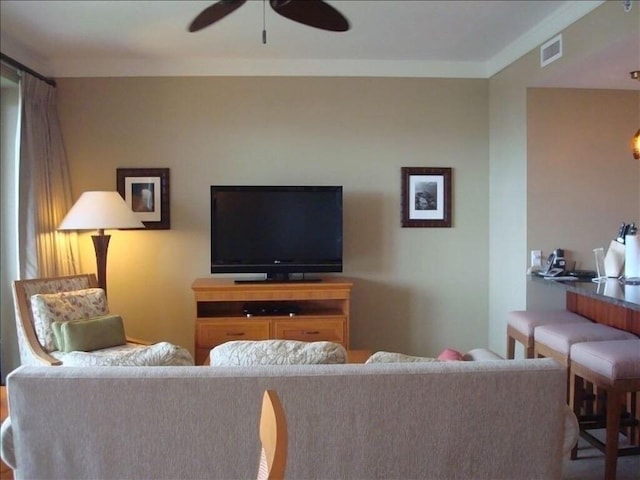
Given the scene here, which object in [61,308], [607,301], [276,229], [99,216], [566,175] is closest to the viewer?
[607,301]

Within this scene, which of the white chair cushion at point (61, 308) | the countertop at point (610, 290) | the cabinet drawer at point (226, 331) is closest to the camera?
the countertop at point (610, 290)

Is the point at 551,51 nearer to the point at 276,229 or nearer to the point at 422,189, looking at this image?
the point at 422,189

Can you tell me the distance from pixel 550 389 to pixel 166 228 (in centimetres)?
340

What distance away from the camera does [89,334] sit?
3.14 meters

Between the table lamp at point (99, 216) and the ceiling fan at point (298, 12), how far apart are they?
1.87 meters

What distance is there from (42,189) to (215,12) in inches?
101

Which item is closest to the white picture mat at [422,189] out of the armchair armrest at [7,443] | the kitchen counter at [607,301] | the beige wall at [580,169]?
the beige wall at [580,169]

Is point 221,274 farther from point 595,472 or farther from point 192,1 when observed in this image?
point 595,472

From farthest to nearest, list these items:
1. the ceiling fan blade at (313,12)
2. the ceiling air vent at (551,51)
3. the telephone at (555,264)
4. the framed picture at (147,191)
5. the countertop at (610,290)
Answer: the framed picture at (147,191)
the telephone at (555,264)
the ceiling air vent at (551,51)
the countertop at (610,290)
the ceiling fan blade at (313,12)

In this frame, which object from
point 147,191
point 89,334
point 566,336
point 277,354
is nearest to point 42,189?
point 147,191

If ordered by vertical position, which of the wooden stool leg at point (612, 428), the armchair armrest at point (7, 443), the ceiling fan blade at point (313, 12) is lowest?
the wooden stool leg at point (612, 428)

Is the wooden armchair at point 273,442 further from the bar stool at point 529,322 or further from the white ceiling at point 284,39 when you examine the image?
the white ceiling at point 284,39

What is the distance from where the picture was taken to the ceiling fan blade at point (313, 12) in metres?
2.03

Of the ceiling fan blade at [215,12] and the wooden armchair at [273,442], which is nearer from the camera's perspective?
the wooden armchair at [273,442]
